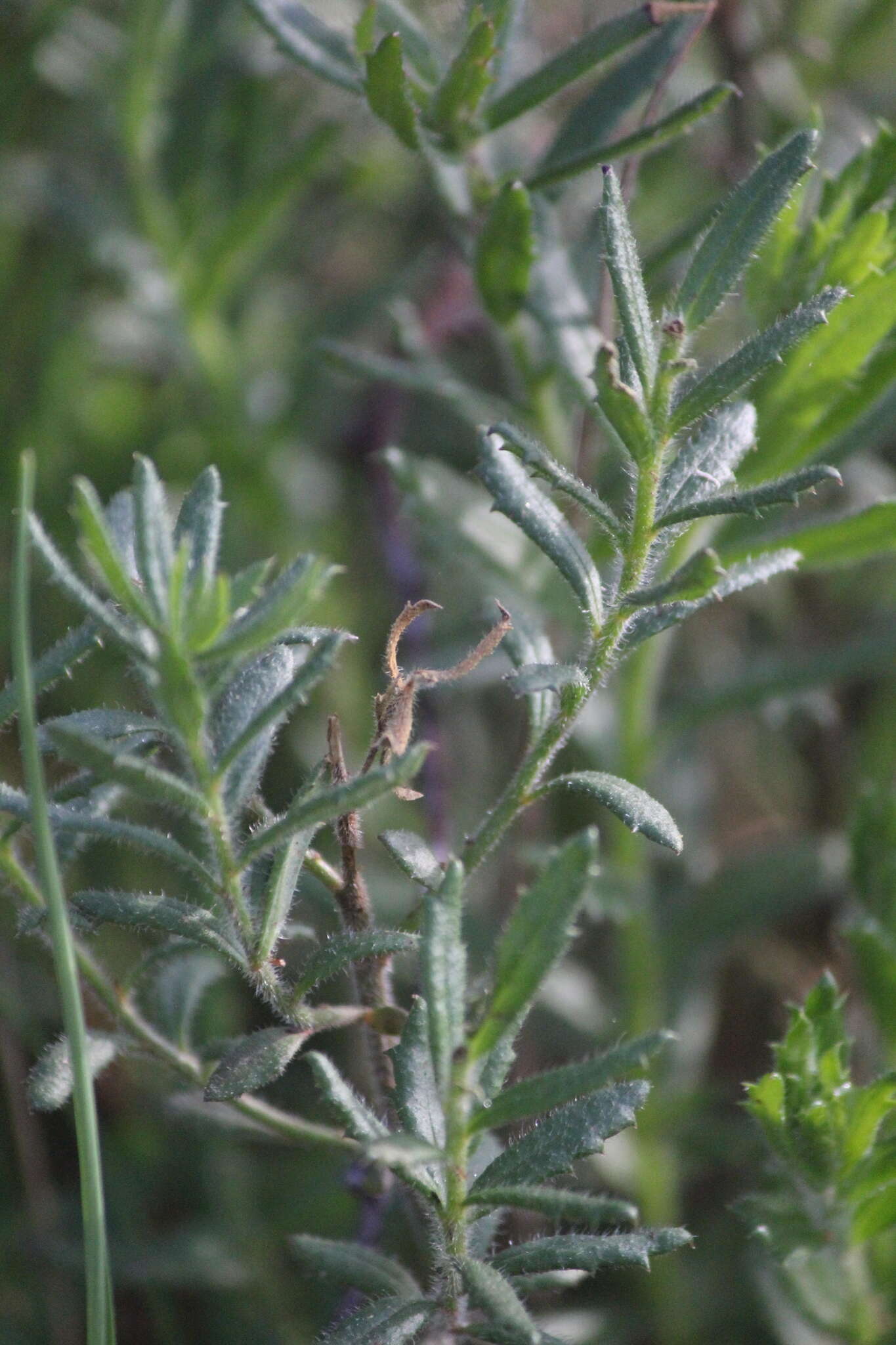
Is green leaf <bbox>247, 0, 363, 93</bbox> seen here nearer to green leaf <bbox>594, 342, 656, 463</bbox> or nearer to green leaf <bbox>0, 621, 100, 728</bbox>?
green leaf <bbox>594, 342, 656, 463</bbox>

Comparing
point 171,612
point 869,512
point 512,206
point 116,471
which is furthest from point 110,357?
point 171,612

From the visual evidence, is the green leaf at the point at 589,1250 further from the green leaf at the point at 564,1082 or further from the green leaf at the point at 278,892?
the green leaf at the point at 278,892

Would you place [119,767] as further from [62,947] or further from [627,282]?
[627,282]

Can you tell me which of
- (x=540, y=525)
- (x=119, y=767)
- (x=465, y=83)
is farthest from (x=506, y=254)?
(x=119, y=767)

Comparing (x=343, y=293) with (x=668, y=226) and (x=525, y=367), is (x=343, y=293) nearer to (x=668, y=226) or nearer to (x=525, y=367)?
(x=668, y=226)

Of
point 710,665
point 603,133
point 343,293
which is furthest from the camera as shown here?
point 343,293

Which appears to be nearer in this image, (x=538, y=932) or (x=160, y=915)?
(x=538, y=932)

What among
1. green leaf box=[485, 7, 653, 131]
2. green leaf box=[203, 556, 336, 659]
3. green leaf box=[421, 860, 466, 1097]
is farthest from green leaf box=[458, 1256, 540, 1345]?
green leaf box=[485, 7, 653, 131]
